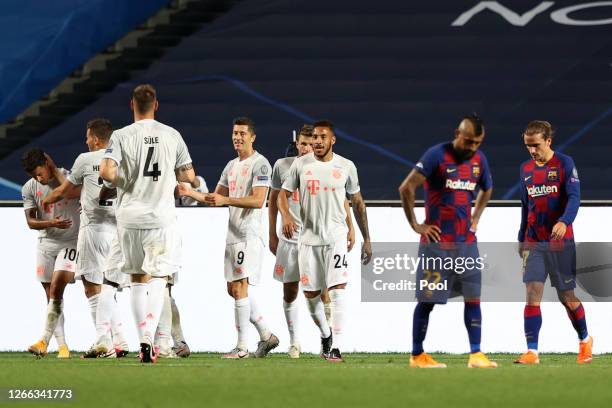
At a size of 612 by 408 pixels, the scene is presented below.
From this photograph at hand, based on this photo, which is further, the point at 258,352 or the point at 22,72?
the point at 22,72

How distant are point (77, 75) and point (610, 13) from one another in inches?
308

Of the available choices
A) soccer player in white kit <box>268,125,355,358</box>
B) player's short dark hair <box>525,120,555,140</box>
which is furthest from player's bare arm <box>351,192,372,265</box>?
player's short dark hair <box>525,120,555,140</box>

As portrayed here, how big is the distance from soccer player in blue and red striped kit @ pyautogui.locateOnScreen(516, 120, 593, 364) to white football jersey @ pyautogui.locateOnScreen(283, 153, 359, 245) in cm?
156

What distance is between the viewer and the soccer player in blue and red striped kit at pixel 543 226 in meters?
11.2

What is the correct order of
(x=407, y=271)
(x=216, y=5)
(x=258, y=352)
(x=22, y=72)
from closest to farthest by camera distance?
(x=258, y=352) → (x=407, y=271) → (x=22, y=72) → (x=216, y=5)

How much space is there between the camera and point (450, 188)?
32.5 ft

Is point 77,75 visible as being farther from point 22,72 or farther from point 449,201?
point 449,201

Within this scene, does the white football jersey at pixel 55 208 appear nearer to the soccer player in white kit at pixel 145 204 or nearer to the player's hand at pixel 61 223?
the player's hand at pixel 61 223

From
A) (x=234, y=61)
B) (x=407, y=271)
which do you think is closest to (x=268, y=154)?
(x=234, y=61)

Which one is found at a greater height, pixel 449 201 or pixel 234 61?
pixel 234 61

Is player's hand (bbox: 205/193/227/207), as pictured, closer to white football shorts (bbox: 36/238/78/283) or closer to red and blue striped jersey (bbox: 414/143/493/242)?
red and blue striped jersey (bbox: 414/143/493/242)

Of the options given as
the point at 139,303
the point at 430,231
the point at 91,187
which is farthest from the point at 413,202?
the point at 91,187

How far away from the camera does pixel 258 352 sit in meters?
12.4

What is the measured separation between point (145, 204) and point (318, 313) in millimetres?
2351
